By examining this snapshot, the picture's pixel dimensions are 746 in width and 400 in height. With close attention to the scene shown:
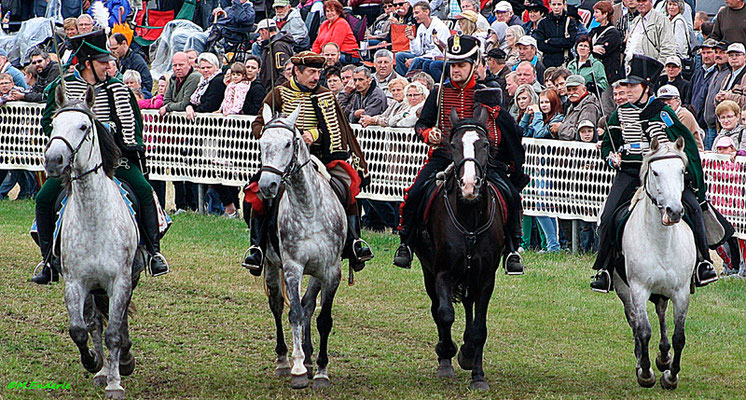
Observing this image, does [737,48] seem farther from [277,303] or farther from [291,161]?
[291,161]

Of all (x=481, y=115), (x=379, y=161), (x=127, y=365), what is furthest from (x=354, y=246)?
(x=379, y=161)

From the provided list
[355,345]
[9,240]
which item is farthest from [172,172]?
[355,345]

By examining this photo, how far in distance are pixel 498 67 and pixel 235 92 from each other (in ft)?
12.8

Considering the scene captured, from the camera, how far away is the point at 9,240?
54.2 feet

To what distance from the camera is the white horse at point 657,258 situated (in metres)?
9.57

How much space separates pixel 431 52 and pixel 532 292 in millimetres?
6813

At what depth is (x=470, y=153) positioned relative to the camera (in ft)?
31.0

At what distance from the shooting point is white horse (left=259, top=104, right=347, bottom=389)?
30.8 ft

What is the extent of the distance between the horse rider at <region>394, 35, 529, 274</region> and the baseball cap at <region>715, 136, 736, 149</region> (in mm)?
4514

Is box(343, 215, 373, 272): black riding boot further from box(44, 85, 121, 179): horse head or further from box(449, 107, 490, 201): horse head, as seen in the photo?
box(44, 85, 121, 179): horse head

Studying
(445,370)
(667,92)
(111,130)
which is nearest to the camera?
(111,130)

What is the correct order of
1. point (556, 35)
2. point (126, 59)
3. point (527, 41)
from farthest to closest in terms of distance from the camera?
point (126, 59)
point (556, 35)
point (527, 41)

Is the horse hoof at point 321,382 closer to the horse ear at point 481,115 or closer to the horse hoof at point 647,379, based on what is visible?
the horse ear at point 481,115

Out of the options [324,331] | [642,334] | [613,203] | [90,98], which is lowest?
[324,331]
